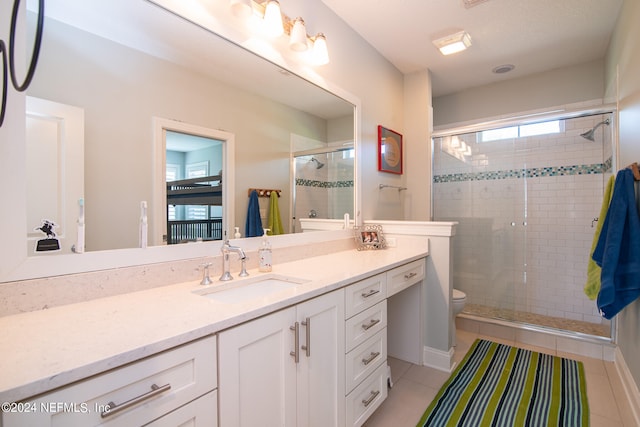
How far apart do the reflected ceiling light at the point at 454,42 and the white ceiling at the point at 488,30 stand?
43mm

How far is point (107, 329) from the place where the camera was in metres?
0.81

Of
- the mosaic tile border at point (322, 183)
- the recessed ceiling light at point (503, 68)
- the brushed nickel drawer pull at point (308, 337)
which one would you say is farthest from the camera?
the recessed ceiling light at point (503, 68)

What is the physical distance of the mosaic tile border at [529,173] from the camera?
281 centimetres

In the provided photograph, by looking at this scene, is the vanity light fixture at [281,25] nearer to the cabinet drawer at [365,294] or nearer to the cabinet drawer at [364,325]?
the cabinet drawer at [365,294]

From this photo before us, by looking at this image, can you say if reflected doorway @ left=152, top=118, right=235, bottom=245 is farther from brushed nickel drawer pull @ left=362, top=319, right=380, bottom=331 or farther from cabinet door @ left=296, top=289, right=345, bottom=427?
brushed nickel drawer pull @ left=362, top=319, right=380, bottom=331

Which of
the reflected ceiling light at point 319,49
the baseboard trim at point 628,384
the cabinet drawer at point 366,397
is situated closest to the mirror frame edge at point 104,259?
the reflected ceiling light at point 319,49

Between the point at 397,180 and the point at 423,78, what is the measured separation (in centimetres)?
108

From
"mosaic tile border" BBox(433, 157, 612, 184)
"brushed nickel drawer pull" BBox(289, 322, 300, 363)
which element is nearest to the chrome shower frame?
"mosaic tile border" BBox(433, 157, 612, 184)

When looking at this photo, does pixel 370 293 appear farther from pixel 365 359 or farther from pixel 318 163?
pixel 318 163

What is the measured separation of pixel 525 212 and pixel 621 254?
150cm

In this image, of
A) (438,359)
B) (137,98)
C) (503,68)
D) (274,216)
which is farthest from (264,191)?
(503,68)

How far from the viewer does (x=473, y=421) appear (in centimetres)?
163

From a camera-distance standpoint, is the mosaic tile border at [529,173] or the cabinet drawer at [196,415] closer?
the cabinet drawer at [196,415]

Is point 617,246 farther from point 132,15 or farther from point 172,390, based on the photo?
point 132,15
